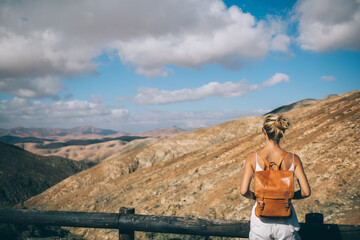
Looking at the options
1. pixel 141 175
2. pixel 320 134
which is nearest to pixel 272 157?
pixel 320 134

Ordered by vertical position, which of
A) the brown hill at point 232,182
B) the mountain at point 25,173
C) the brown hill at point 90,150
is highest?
the brown hill at point 232,182

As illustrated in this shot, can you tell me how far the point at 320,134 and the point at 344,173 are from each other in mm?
4210

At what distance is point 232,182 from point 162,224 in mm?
8920

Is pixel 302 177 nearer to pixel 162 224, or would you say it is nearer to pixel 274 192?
pixel 274 192

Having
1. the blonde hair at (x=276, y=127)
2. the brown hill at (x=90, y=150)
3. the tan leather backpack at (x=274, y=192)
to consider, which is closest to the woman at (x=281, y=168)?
the blonde hair at (x=276, y=127)

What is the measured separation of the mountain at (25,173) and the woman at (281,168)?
108ft

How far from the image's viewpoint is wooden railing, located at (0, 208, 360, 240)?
329 centimetres

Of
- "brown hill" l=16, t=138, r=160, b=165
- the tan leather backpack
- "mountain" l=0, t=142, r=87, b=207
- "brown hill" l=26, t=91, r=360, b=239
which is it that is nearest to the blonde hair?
the tan leather backpack

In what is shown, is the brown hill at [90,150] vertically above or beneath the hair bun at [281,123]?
beneath

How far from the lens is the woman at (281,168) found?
2684mm

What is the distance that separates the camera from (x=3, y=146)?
1686 inches

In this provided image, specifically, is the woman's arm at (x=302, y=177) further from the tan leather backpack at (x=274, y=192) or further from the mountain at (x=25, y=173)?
the mountain at (x=25, y=173)

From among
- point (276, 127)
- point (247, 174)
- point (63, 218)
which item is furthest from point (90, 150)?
point (276, 127)

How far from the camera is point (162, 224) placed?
356 cm
